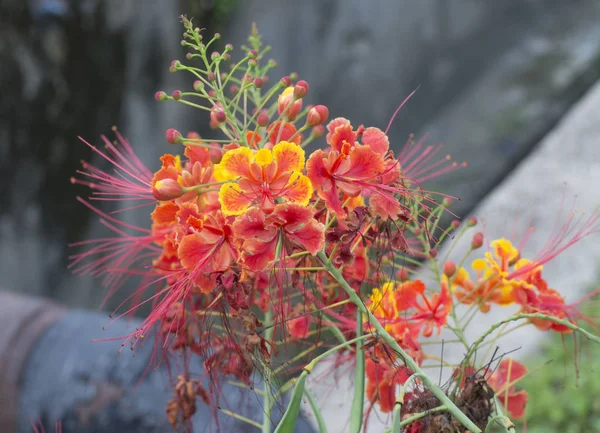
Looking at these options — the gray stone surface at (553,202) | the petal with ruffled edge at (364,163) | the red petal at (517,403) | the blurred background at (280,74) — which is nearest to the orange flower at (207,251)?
the petal with ruffled edge at (364,163)

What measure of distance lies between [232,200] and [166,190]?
6 centimetres

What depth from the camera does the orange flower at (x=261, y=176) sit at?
57 centimetres

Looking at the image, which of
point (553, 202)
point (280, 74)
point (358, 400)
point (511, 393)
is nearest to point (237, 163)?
point (358, 400)

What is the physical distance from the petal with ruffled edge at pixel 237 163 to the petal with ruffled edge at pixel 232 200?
0.01 m

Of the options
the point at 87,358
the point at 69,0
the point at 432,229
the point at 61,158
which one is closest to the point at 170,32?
the point at 69,0

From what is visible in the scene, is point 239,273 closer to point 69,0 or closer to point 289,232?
point 289,232

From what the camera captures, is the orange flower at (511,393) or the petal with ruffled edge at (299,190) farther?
the orange flower at (511,393)

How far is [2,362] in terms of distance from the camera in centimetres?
166

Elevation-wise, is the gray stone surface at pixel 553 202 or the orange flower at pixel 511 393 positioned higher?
the gray stone surface at pixel 553 202

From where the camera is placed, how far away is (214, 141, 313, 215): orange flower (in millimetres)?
573

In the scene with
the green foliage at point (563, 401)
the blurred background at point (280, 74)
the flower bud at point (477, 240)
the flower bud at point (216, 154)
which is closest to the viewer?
the flower bud at point (216, 154)

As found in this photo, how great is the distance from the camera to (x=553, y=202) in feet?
9.45

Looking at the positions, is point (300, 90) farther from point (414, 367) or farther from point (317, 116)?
point (414, 367)

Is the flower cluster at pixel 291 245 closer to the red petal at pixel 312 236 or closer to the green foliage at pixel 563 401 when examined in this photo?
the red petal at pixel 312 236
